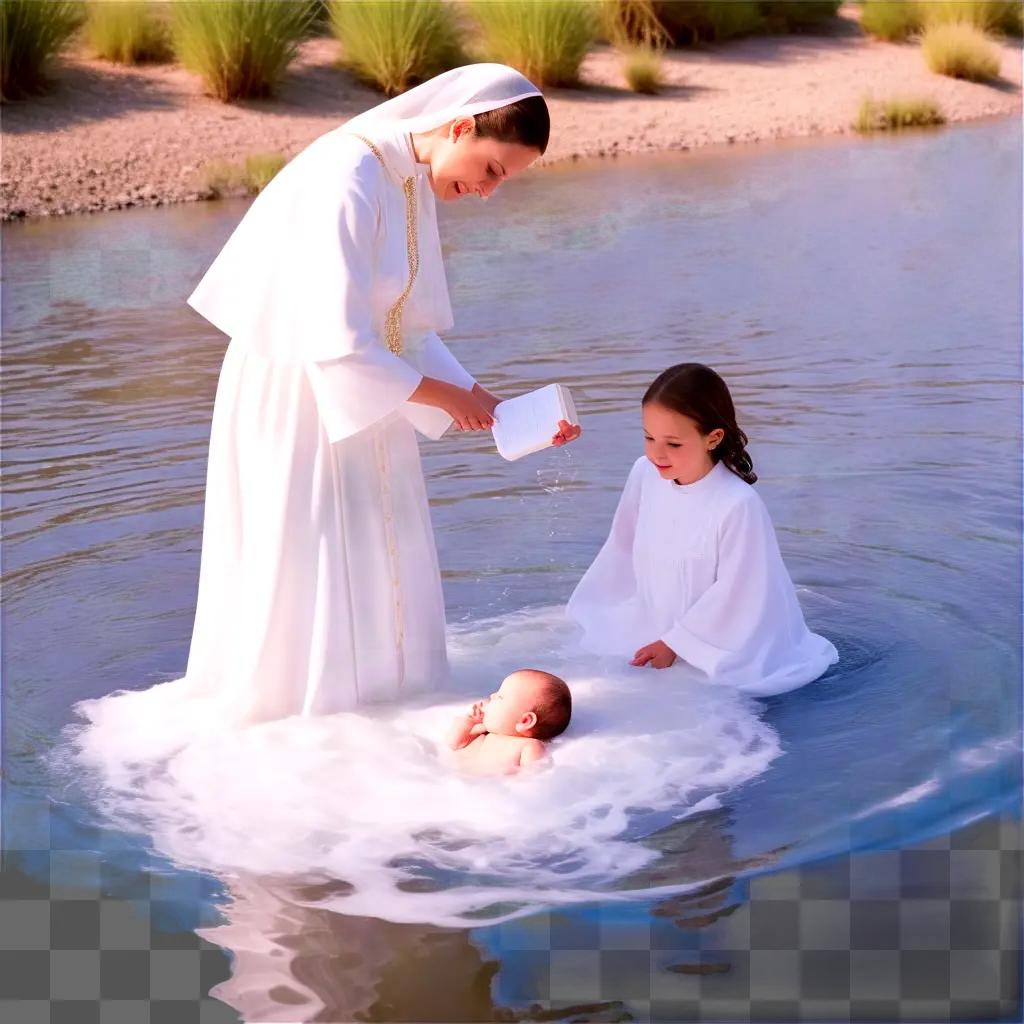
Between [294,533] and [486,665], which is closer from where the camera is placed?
[294,533]

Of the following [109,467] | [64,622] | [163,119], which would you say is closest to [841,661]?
[64,622]

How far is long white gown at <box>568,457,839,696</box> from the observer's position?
5.28 meters

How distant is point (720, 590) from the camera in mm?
5297

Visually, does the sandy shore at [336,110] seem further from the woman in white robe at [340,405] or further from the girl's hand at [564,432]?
the girl's hand at [564,432]

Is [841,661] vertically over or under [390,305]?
under

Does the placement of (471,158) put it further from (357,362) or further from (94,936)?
(94,936)

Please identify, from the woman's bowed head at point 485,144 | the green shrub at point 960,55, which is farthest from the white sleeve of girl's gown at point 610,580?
the green shrub at point 960,55

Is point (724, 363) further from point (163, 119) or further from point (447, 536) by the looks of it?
point (163, 119)

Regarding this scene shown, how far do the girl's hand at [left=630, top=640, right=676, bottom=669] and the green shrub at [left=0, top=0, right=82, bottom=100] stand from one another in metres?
14.5

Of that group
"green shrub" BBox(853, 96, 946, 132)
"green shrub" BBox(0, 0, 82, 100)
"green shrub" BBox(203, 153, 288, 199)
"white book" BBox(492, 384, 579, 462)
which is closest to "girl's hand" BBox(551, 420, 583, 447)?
"white book" BBox(492, 384, 579, 462)

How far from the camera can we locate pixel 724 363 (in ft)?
32.1

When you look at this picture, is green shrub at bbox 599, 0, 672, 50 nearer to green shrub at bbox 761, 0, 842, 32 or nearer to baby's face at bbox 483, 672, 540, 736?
green shrub at bbox 761, 0, 842, 32

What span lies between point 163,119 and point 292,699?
14.5 m

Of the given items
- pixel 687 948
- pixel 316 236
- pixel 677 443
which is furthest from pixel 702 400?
pixel 687 948
